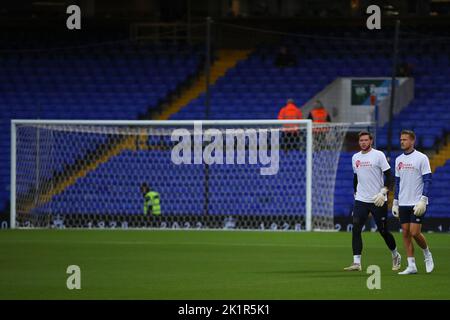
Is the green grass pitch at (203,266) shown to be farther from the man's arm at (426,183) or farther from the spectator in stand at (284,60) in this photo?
the spectator in stand at (284,60)

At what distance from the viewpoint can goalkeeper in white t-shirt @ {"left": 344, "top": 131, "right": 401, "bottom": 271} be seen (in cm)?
1461

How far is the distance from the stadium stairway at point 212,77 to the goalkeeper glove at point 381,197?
16.4m

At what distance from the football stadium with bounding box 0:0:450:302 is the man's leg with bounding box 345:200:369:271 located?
22 millimetres

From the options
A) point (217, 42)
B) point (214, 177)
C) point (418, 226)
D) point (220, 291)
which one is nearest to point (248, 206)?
point (214, 177)

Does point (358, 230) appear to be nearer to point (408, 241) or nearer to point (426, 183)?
point (408, 241)

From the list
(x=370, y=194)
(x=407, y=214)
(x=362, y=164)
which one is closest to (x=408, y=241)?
(x=407, y=214)

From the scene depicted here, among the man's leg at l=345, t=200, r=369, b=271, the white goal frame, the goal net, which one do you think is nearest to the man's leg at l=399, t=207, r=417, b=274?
the man's leg at l=345, t=200, r=369, b=271

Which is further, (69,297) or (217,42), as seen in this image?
(217,42)

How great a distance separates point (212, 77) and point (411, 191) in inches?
718

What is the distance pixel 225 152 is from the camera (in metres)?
25.8

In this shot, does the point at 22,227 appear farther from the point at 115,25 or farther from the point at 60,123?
the point at 115,25

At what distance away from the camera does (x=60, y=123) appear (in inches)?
956

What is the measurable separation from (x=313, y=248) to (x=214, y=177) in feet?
24.0

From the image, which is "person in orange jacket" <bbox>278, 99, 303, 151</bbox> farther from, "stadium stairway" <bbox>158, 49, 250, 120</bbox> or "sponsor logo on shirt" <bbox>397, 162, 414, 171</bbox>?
"sponsor logo on shirt" <bbox>397, 162, 414, 171</bbox>
